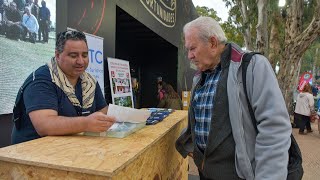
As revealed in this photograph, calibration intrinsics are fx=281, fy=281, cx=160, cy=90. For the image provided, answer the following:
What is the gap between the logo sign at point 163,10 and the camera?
612 cm

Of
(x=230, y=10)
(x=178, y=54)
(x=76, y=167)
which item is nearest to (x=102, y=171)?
(x=76, y=167)

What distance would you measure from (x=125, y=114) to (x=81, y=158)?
481mm

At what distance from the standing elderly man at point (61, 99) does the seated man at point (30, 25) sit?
47.2 inches

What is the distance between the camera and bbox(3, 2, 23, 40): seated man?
266cm

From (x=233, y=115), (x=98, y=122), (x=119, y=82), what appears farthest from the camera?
(x=119, y=82)

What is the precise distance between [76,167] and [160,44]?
8027 mm

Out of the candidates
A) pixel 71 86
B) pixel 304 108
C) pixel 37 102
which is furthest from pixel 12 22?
pixel 304 108

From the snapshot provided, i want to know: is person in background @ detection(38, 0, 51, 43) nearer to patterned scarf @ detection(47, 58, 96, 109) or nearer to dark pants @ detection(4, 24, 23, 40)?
dark pants @ detection(4, 24, 23, 40)

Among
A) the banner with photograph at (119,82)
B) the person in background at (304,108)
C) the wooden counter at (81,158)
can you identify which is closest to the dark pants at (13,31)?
the wooden counter at (81,158)

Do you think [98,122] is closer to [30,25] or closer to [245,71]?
[245,71]

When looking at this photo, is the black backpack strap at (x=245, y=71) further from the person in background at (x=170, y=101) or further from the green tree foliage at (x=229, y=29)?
the green tree foliage at (x=229, y=29)

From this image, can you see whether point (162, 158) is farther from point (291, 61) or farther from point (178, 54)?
point (291, 61)

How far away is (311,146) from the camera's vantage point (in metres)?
7.91

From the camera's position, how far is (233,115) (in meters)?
1.57
